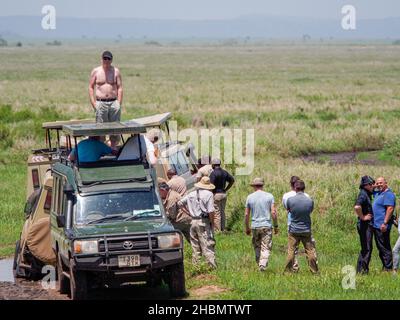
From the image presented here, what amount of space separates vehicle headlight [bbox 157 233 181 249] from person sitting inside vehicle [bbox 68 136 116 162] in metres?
2.43

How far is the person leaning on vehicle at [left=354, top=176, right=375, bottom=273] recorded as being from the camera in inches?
583

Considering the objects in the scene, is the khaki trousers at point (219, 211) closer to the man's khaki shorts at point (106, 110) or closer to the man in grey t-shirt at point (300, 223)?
the man's khaki shorts at point (106, 110)

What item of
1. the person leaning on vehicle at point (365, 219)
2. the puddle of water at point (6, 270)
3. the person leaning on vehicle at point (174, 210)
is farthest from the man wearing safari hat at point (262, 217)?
the puddle of water at point (6, 270)

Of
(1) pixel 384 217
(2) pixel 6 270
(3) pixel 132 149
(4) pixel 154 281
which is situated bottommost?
(2) pixel 6 270

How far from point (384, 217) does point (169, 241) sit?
3.77 m

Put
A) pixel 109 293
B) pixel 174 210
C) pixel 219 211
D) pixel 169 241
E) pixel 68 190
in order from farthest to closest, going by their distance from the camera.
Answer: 1. pixel 219 211
2. pixel 174 210
3. pixel 109 293
4. pixel 68 190
5. pixel 169 241

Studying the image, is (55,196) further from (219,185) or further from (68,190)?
(219,185)

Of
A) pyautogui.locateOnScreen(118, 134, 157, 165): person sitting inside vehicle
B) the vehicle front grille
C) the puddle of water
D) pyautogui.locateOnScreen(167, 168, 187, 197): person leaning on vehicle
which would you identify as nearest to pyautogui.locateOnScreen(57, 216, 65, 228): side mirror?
the vehicle front grille

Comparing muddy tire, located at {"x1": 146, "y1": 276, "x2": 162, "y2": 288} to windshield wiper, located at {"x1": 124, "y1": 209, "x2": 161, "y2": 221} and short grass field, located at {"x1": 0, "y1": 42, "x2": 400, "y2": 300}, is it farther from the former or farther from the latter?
windshield wiper, located at {"x1": 124, "y1": 209, "x2": 161, "y2": 221}

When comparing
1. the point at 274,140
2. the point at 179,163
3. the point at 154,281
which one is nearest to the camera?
the point at 154,281

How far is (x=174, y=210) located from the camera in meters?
15.6

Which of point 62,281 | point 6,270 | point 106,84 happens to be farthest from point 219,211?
point 62,281

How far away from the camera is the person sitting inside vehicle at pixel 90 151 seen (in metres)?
14.8
